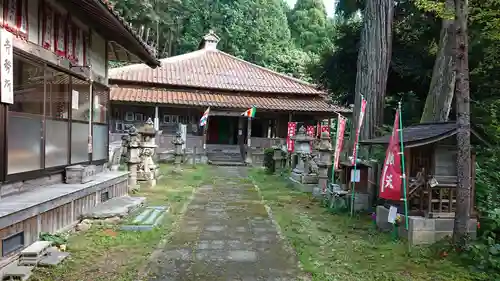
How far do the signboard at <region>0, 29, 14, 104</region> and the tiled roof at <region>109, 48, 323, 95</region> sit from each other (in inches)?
787

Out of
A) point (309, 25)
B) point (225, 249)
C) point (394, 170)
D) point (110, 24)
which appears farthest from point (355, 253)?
point (309, 25)

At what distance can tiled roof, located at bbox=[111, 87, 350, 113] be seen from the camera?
75.1 ft

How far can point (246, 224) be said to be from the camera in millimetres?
8008

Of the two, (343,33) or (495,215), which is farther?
(343,33)

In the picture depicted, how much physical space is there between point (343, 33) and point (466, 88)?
10736 mm

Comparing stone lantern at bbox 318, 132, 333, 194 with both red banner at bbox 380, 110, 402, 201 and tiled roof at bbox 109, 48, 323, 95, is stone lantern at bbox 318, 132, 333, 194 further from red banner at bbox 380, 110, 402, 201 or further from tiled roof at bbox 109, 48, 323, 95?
tiled roof at bbox 109, 48, 323, 95

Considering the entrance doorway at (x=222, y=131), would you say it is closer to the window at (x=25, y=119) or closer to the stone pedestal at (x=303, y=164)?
the stone pedestal at (x=303, y=164)

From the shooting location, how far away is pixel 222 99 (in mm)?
25047

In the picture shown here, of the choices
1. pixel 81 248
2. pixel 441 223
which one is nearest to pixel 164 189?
pixel 81 248

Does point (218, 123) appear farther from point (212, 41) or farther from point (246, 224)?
point (246, 224)

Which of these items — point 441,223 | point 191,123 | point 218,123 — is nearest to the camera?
point 441,223

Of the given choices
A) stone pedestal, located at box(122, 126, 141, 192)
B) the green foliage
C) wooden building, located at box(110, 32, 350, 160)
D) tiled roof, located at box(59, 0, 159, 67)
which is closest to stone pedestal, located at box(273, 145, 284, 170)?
wooden building, located at box(110, 32, 350, 160)

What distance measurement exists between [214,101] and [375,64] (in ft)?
44.8

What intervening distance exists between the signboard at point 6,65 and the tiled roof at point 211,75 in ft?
65.6
